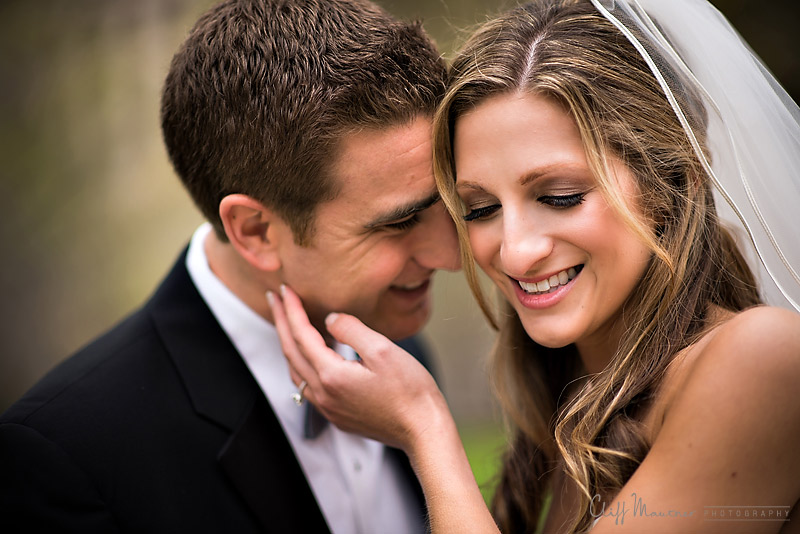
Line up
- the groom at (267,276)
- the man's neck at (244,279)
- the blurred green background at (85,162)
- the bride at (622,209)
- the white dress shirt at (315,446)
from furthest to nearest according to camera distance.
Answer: the blurred green background at (85,162), the man's neck at (244,279), the white dress shirt at (315,446), the groom at (267,276), the bride at (622,209)

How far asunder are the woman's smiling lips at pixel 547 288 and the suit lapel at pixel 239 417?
43.8 inches

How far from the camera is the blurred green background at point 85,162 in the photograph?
6.24 meters

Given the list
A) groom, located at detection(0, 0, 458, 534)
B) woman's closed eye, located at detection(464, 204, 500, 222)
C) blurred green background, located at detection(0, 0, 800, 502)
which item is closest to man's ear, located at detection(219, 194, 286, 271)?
groom, located at detection(0, 0, 458, 534)

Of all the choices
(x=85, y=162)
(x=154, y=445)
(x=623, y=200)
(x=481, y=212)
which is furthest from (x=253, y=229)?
(x=85, y=162)

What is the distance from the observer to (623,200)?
83.3 inches

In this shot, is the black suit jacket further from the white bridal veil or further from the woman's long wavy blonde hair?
the white bridal veil

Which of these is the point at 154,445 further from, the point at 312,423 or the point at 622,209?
the point at 622,209

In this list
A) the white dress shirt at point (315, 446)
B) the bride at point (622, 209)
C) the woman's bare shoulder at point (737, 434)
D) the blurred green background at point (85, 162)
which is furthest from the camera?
the blurred green background at point (85, 162)

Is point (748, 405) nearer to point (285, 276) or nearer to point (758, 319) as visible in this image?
point (758, 319)

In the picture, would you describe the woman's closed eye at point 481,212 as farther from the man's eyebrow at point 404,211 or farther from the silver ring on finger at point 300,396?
the silver ring on finger at point 300,396

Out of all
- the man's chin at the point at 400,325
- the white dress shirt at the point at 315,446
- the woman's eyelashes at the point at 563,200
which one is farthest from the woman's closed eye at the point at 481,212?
the white dress shirt at the point at 315,446

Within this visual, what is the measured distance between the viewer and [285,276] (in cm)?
298

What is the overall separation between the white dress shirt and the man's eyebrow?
2.30ft
